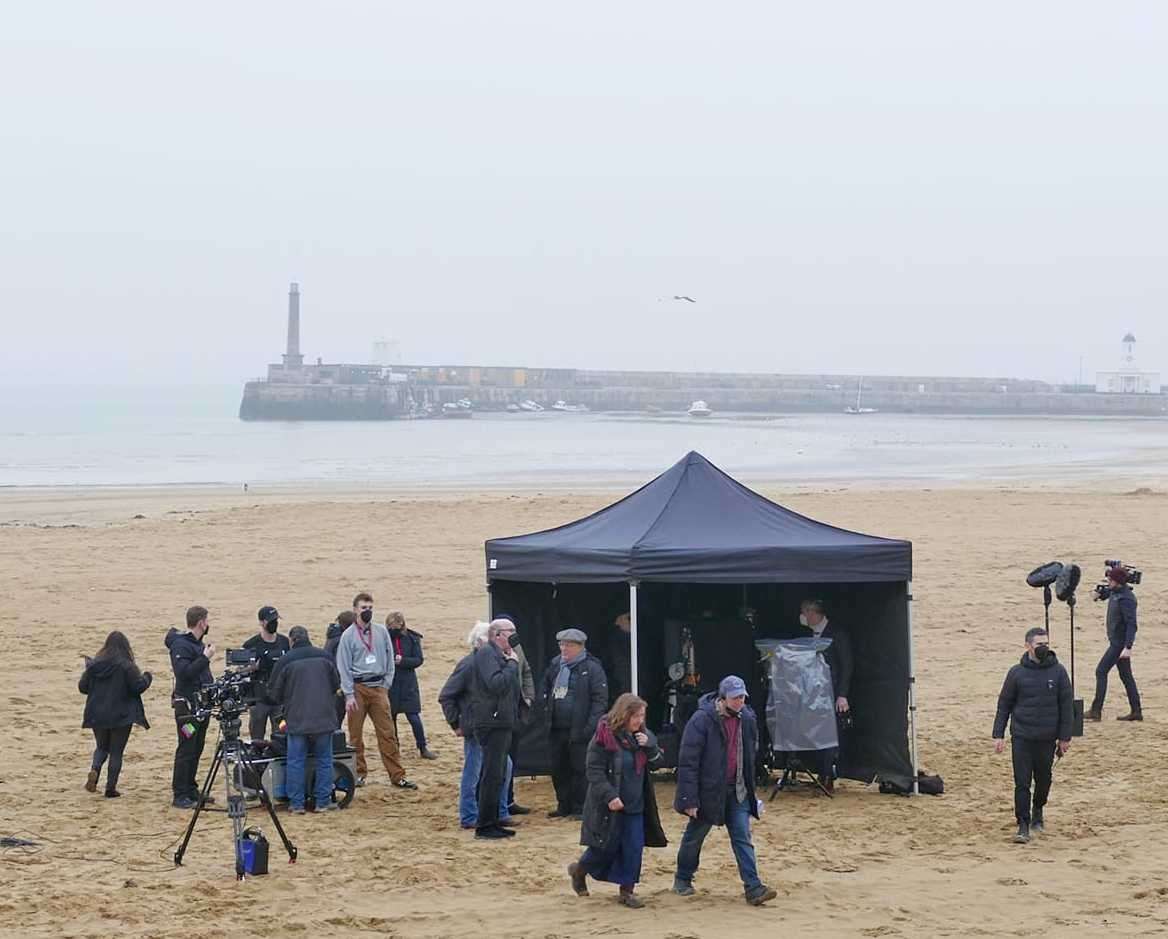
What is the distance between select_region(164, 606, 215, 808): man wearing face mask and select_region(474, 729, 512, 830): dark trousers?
6.52 feet

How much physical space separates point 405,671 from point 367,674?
2.99ft

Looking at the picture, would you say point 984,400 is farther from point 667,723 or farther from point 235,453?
A: point 667,723

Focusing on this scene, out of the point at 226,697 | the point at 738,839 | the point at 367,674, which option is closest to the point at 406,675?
the point at 367,674

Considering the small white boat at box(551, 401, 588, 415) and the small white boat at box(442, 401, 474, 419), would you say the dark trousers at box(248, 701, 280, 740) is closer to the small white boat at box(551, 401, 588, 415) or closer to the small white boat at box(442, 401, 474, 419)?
the small white boat at box(442, 401, 474, 419)

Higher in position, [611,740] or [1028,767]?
[611,740]

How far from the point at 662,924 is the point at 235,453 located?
69950mm

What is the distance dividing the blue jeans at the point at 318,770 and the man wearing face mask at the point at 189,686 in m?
0.64

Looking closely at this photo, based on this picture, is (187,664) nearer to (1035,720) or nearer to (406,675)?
(406,675)

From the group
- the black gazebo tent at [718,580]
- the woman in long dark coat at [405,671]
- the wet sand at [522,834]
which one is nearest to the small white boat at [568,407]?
the wet sand at [522,834]

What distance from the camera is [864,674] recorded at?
11805mm

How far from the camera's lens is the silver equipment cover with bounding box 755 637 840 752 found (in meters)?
11.2

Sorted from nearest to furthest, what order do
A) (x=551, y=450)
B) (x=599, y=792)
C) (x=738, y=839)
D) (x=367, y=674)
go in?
(x=599, y=792), (x=738, y=839), (x=367, y=674), (x=551, y=450)

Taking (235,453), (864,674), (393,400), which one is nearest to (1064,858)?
(864,674)

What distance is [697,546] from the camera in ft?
35.9
